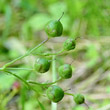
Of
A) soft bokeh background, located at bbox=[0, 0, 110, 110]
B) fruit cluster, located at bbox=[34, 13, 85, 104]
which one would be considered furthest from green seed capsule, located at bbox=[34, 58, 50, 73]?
soft bokeh background, located at bbox=[0, 0, 110, 110]

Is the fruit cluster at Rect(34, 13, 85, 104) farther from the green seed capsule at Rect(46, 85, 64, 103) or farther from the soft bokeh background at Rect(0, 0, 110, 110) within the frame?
the soft bokeh background at Rect(0, 0, 110, 110)

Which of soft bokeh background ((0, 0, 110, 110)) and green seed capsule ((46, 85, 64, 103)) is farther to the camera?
soft bokeh background ((0, 0, 110, 110))

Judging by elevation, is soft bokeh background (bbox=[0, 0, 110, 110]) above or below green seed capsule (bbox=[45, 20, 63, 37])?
below

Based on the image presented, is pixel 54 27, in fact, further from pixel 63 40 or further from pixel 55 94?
pixel 63 40

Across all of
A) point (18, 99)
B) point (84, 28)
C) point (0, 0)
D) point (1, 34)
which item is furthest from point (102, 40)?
point (0, 0)

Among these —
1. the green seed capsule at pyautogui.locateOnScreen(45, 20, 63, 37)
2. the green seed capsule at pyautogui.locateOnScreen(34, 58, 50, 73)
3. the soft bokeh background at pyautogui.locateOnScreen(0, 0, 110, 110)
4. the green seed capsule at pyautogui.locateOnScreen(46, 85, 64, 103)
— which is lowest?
the soft bokeh background at pyautogui.locateOnScreen(0, 0, 110, 110)

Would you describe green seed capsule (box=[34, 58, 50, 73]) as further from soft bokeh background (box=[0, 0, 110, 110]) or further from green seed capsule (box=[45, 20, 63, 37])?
soft bokeh background (box=[0, 0, 110, 110])

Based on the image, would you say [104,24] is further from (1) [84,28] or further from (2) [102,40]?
(1) [84,28]

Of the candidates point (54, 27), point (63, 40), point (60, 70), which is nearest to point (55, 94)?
point (60, 70)

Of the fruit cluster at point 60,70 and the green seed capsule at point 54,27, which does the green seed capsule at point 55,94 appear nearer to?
the fruit cluster at point 60,70
